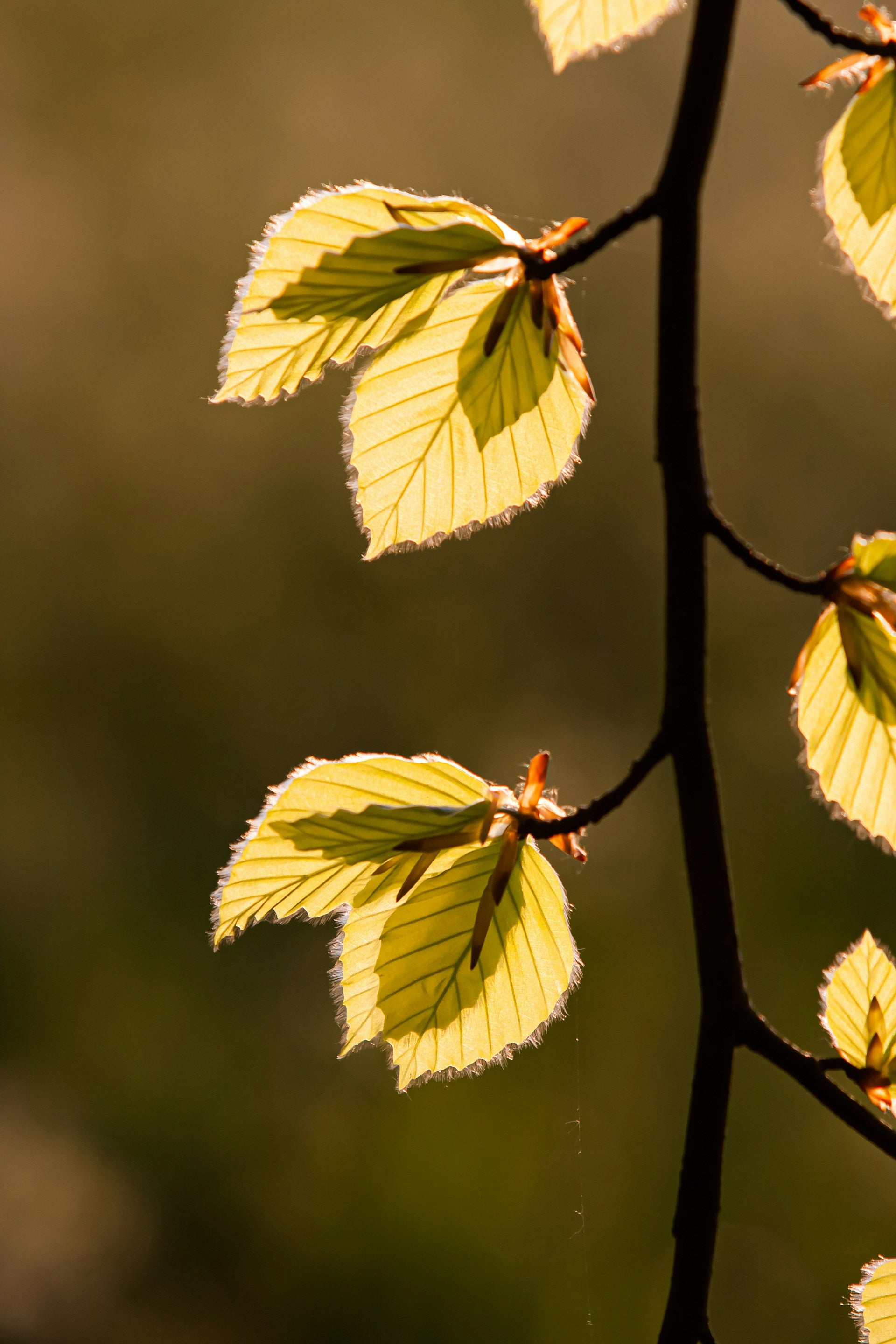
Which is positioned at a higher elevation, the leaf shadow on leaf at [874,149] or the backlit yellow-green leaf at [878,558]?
the leaf shadow on leaf at [874,149]

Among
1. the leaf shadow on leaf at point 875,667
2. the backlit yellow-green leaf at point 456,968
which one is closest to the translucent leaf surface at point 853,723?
the leaf shadow on leaf at point 875,667

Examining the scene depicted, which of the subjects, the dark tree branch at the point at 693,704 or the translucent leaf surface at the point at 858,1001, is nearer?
the dark tree branch at the point at 693,704

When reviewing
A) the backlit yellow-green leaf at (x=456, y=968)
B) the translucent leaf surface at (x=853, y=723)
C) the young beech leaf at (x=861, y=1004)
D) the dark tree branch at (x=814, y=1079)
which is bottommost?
the backlit yellow-green leaf at (x=456, y=968)

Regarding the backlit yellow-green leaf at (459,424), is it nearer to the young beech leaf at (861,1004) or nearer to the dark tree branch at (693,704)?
the dark tree branch at (693,704)

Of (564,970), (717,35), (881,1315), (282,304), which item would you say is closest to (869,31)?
(717,35)

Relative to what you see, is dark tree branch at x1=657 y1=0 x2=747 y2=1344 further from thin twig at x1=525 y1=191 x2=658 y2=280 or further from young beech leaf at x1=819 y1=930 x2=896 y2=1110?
young beech leaf at x1=819 y1=930 x2=896 y2=1110

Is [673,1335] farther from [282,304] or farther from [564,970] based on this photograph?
[282,304]

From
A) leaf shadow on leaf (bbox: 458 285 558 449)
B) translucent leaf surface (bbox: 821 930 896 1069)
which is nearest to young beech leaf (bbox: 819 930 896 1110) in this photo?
translucent leaf surface (bbox: 821 930 896 1069)
